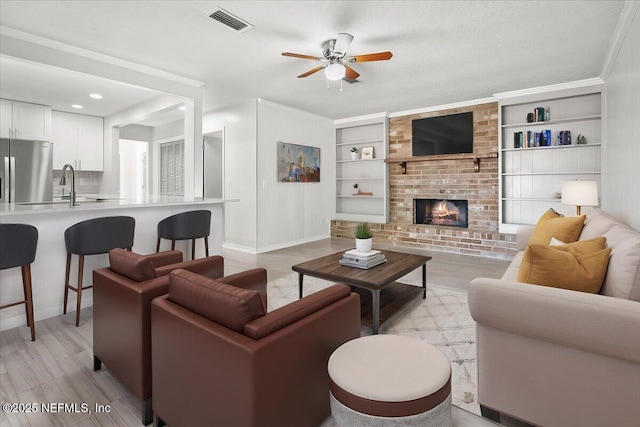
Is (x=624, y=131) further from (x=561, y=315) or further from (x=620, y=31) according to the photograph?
(x=561, y=315)

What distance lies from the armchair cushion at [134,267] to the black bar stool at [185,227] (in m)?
1.83

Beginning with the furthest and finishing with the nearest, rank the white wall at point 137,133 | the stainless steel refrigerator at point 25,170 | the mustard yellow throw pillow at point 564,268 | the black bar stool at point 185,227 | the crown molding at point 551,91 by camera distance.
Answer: the white wall at point 137,133
the stainless steel refrigerator at point 25,170
the crown molding at point 551,91
the black bar stool at point 185,227
the mustard yellow throw pillow at point 564,268

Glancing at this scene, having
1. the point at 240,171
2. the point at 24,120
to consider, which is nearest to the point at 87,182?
the point at 24,120

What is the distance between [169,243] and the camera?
13.0 feet

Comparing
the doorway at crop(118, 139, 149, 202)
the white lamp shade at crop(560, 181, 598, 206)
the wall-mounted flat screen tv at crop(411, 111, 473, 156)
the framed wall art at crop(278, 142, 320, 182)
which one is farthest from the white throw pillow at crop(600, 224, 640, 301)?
the doorway at crop(118, 139, 149, 202)

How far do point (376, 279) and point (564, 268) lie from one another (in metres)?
1.25

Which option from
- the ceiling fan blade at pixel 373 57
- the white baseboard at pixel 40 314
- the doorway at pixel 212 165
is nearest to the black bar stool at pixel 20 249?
the white baseboard at pixel 40 314

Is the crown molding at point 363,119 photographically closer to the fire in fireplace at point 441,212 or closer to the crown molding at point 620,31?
the fire in fireplace at point 441,212

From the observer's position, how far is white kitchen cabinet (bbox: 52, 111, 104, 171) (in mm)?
6453

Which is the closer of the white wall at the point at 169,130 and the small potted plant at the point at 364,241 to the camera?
the small potted plant at the point at 364,241

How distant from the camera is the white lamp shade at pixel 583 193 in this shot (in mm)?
3686

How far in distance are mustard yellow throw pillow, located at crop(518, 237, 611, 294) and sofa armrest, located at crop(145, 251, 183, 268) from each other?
224 centimetres

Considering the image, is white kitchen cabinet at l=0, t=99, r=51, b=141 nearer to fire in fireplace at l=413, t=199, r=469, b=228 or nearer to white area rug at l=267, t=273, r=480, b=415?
white area rug at l=267, t=273, r=480, b=415

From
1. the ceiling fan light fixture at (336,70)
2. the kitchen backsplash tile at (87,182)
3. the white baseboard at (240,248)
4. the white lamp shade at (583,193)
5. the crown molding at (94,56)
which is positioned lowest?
the white baseboard at (240,248)
